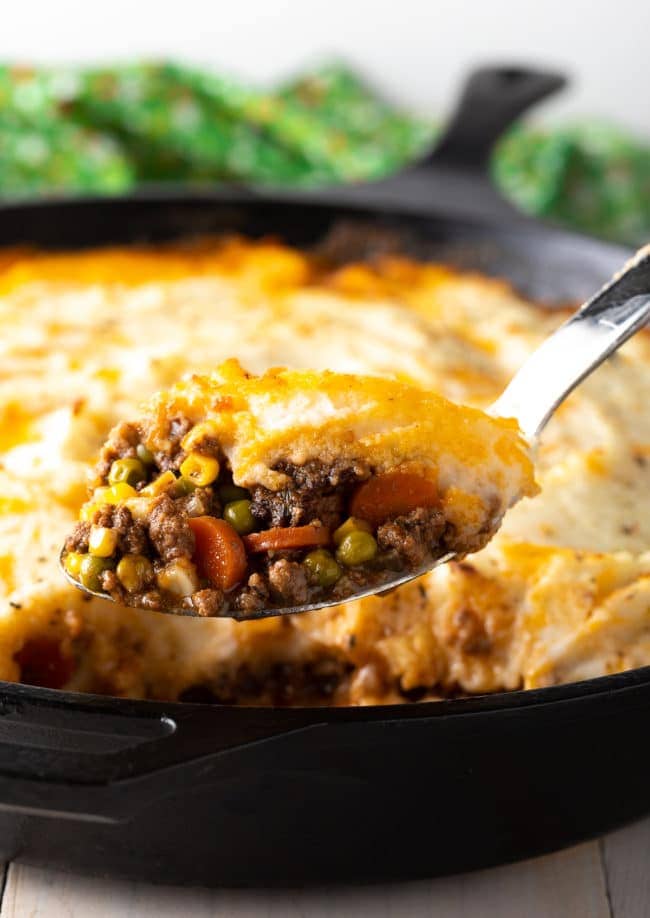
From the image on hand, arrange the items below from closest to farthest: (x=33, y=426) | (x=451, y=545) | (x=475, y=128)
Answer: (x=451, y=545), (x=33, y=426), (x=475, y=128)

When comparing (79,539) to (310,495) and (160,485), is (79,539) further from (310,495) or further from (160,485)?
(310,495)

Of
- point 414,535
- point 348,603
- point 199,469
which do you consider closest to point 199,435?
point 199,469

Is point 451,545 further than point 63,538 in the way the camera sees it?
No

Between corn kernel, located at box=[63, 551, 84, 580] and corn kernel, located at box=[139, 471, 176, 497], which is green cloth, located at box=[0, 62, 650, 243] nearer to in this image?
corn kernel, located at box=[139, 471, 176, 497]

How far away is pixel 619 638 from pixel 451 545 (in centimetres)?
50

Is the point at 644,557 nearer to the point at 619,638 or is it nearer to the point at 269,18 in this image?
the point at 619,638

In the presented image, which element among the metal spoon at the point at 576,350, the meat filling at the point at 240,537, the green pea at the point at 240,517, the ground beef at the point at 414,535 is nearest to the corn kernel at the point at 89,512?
the meat filling at the point at 240,537

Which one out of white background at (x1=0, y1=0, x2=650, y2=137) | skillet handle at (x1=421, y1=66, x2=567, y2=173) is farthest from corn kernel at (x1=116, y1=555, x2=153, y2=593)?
white background at (x1=0, y1=0, x2=650, y2=137)

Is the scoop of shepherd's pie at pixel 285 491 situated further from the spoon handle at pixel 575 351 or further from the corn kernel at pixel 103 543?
the spoon handle at pixel 575 351

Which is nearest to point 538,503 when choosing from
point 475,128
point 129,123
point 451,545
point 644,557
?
point 644,557

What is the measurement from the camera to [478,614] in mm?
2486

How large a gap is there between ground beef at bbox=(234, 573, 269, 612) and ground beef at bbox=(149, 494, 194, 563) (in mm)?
111

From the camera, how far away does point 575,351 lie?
244 centimetres

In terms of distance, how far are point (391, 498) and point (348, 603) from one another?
0.37 m
